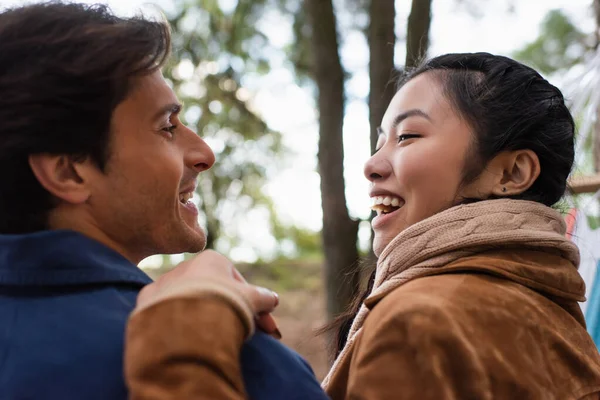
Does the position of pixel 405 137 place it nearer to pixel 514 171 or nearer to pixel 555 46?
pixel 514 171

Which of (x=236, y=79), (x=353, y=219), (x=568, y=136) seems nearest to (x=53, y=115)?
(x=568, y=136)

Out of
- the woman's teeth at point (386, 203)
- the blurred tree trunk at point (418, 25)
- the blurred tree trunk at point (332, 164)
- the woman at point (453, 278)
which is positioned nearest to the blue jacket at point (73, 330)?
the woman at point (453, 278)

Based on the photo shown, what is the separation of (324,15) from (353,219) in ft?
2.96

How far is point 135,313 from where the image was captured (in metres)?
1.04

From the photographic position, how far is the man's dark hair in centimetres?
126

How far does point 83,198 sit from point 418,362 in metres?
0.66

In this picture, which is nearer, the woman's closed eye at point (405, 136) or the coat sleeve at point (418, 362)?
the coat sleeve at point (418, 362)

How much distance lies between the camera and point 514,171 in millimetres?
1695

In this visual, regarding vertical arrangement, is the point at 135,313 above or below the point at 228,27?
above

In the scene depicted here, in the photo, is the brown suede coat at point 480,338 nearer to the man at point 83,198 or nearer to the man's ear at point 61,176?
the man at point 83,198

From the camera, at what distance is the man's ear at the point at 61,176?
1.28 meters

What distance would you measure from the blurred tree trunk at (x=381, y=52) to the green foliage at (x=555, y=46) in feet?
14.0

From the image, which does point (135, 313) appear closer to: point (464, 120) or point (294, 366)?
point (294, 366)

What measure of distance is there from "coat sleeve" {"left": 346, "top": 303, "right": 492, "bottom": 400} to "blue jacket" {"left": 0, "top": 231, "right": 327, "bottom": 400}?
0.11m
